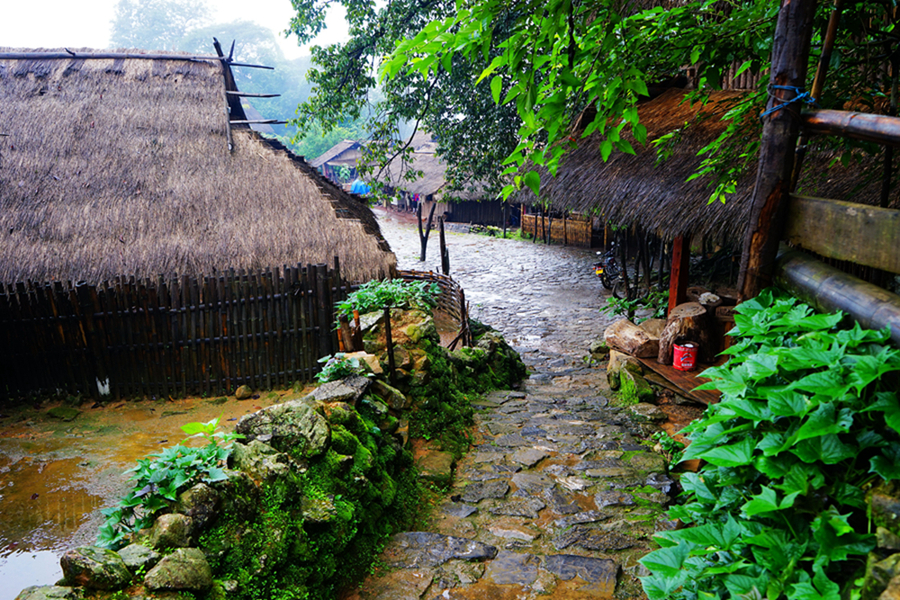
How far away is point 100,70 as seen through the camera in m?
9.95

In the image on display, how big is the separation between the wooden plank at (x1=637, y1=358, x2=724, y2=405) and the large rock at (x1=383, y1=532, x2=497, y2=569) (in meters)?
3.39

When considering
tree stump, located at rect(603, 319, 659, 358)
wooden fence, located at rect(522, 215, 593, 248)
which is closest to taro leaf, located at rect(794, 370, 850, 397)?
tree stump, located at rect(603, 319, 659, 358)

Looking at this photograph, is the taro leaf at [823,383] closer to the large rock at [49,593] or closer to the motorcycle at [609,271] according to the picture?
the large rock at [49,593]

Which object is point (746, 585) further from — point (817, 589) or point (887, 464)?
point (887, 464)

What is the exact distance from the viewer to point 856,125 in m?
1.70

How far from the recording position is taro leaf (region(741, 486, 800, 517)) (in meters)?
1.37

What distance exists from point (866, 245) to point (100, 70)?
39.9 ft

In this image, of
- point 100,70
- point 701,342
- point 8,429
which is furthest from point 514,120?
point 8,429

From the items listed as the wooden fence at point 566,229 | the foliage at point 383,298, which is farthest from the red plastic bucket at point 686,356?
the wooden fence at point 566,229

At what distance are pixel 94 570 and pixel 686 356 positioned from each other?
5944mm

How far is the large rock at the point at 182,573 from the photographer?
2.01m

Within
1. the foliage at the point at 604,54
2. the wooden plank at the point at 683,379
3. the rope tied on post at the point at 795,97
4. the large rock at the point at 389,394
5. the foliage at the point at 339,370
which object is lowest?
the wooden plank at the point at 683,379

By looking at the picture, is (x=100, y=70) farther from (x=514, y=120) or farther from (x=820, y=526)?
(x=820, y=526)

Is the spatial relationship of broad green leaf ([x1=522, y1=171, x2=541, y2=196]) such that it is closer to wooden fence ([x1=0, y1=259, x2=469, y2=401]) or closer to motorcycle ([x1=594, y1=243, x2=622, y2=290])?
wooden fence ([x1=0, y1=259, x2=469, y2=401])
